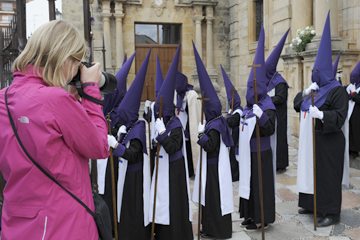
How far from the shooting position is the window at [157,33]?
53.6 ft

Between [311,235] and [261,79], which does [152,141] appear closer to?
[261,79]

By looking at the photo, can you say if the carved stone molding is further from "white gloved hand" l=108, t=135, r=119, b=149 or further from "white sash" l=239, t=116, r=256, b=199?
"white gloved hand" l=108, t=135, r=119, b=149

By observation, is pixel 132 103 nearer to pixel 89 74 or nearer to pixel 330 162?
pixel 89 74

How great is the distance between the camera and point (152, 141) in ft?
14.6

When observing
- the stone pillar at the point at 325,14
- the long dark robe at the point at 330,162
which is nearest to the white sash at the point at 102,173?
the long dark robe at the point at 330,162

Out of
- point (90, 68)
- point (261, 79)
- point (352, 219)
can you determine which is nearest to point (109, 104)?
point (261, 79)

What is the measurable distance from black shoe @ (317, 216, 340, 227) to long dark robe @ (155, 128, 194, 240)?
161cm

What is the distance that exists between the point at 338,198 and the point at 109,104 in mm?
2736

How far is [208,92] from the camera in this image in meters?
4.22

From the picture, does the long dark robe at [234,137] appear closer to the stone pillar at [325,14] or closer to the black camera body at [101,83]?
the black camera body at [101,83]

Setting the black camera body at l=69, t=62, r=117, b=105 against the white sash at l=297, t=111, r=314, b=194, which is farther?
the white sash at l=297, t=111, r=314, b=194

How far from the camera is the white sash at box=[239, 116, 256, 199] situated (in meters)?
4.67

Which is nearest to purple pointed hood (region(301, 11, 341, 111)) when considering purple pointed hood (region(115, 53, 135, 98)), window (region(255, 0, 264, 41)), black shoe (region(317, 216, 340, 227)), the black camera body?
black shoe (region(317, 216, 340, 227))

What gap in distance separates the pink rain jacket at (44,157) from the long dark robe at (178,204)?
2177mm
